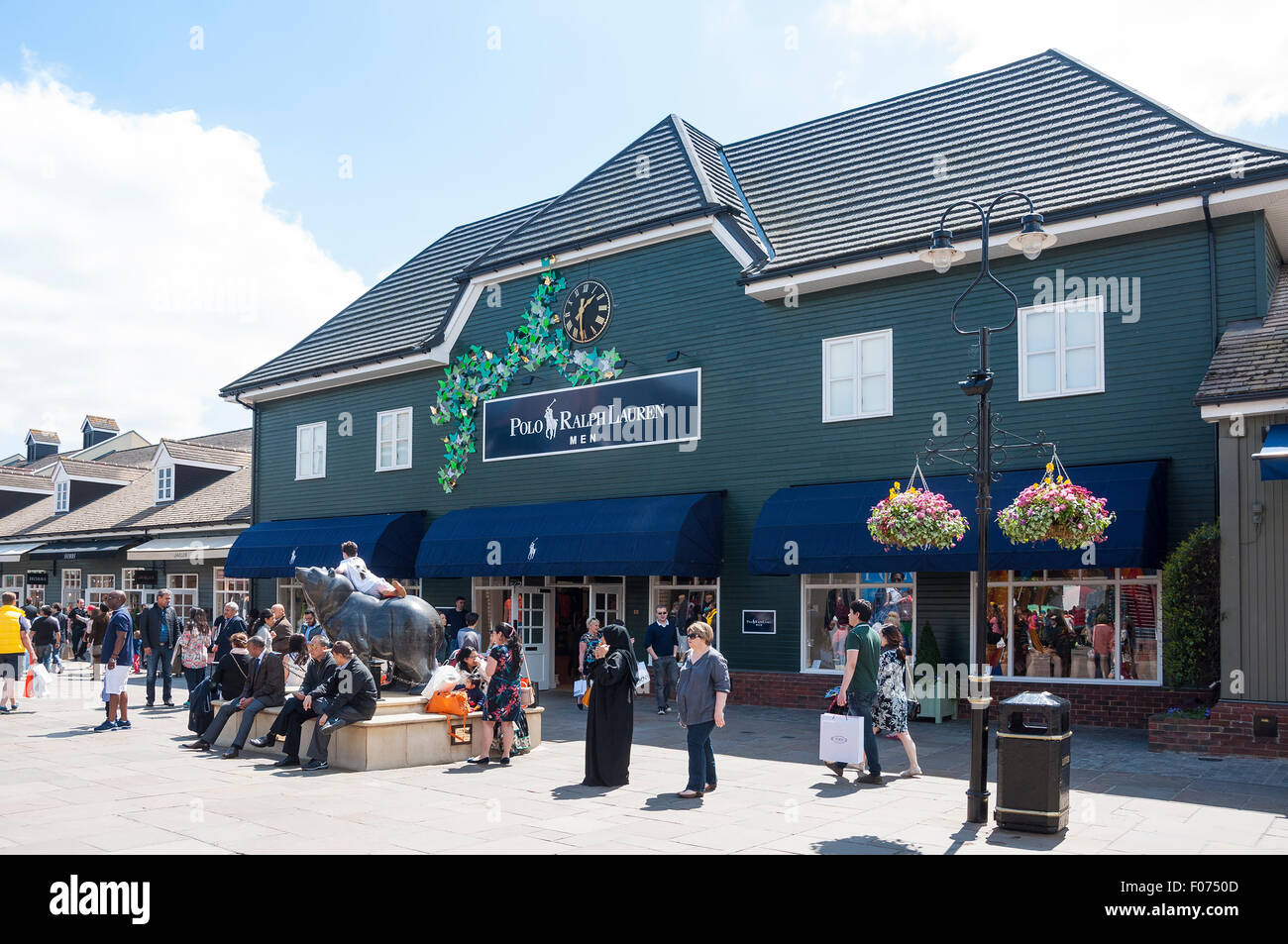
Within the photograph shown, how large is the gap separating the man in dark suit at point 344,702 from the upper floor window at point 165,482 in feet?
88.3

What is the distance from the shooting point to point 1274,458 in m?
12.0

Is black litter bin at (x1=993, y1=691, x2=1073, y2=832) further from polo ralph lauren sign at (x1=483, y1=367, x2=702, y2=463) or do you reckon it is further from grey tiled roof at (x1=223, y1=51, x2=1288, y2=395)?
polo ralph lauren sign at (x1=483, y1=367, x2=702, y2=463)

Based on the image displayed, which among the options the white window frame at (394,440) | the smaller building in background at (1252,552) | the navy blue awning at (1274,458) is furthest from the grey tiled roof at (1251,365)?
the white window frame at (394,440)

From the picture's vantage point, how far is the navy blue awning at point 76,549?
109 feet

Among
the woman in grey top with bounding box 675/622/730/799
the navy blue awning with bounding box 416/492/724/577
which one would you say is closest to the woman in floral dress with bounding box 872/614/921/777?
the woman in grey top with bounding box 675/622/730/799

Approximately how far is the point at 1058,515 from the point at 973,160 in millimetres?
8909

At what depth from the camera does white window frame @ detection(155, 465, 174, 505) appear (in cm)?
3619

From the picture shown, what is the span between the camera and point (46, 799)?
32.8 ft

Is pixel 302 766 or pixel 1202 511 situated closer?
pixel 302 766

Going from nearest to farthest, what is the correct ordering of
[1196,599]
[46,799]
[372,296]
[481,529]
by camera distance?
[46,799]
[1196,599]
[481,529]
[372,296]


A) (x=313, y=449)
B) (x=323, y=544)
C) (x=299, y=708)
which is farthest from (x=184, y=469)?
(x=299, y=708)

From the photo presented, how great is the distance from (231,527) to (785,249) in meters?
19.3
